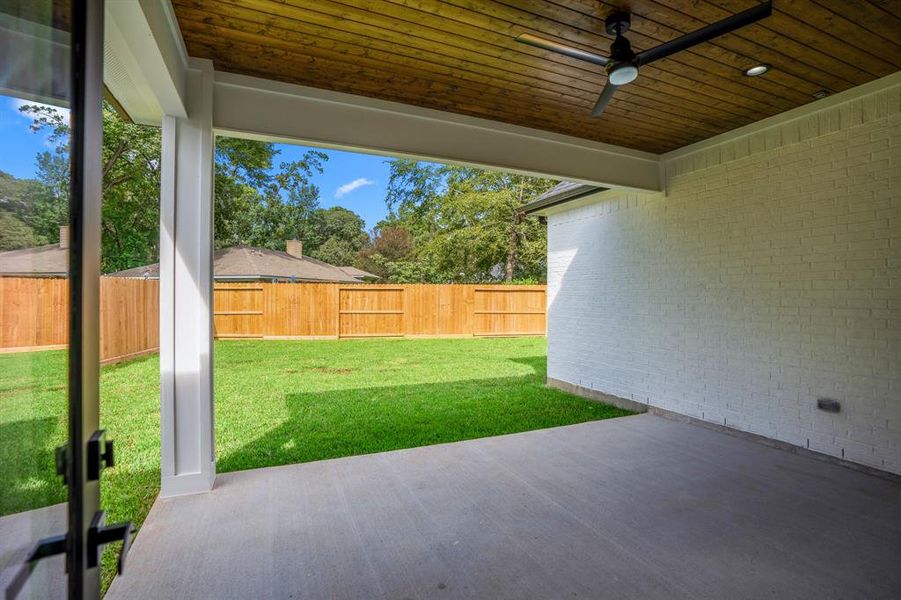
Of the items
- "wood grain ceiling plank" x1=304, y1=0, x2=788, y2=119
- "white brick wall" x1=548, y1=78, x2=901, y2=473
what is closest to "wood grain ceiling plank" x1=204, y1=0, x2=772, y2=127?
"wood grain ceiling plank" x1=304, y1=0, x2=788, y2=119

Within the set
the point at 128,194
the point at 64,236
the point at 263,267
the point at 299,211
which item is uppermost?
the point at 299,211

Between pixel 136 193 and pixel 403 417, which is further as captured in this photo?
pixel 136 193

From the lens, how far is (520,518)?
8.84 feet

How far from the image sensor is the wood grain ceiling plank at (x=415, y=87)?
8.86 feet

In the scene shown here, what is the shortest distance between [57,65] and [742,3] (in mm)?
3006

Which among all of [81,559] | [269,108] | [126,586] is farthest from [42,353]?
[269,108]

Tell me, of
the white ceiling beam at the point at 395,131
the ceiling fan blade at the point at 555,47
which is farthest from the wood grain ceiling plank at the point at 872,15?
the white ceiling beam at the point at 395,131

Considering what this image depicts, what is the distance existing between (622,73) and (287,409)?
4.78 m

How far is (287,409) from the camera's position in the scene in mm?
5328

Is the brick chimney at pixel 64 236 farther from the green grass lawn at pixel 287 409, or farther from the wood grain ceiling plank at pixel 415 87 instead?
the wood grain ceiling plank at pixel 415 87

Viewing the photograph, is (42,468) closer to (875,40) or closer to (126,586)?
(126,586)

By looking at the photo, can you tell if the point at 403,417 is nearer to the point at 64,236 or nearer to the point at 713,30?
the point at 713,30

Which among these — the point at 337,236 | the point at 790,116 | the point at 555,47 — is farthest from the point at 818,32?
the point at 337,236

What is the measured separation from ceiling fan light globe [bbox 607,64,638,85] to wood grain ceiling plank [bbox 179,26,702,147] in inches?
39.7
